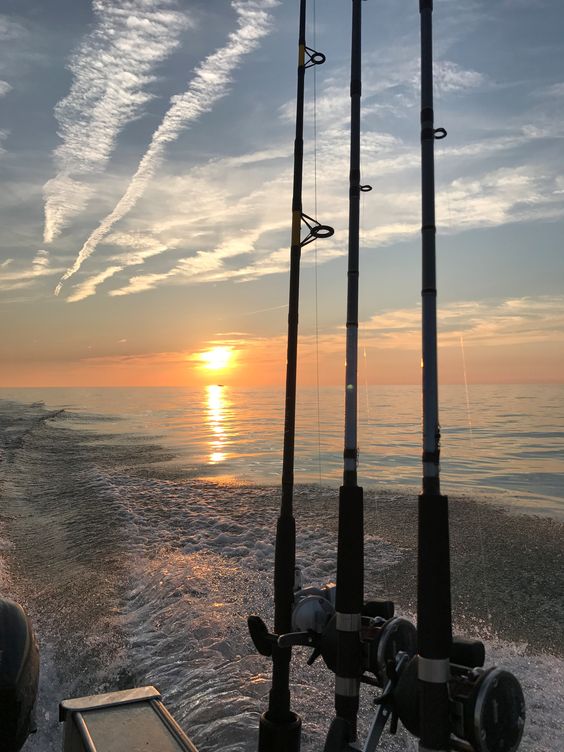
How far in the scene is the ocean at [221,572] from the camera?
610 cm

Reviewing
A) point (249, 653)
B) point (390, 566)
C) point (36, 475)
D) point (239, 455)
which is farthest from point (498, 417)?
point (249, 653)

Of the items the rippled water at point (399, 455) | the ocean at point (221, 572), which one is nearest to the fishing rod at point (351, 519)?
the ocean at point (221, 572)

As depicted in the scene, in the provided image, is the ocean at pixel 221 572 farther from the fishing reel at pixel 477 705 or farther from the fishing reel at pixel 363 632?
the fishing reel at pixel 477 705

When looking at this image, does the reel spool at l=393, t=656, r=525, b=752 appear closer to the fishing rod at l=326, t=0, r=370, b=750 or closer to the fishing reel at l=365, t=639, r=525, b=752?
the fishing reel at l=365, t=639, r=525, b=752

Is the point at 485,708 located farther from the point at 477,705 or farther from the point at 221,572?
the point at 221,572

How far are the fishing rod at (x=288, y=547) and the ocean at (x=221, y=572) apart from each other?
1.04 metres

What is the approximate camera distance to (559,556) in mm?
11250

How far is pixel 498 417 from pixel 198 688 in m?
56.2

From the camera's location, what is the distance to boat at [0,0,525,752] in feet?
9.77

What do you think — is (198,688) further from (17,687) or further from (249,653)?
(17,687)

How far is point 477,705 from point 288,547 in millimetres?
2084

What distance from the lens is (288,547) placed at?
476 centimetres

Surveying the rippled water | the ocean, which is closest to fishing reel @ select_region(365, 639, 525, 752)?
the ocean

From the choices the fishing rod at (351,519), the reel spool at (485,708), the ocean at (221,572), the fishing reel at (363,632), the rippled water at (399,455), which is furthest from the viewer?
the rippled water at (399,455)
